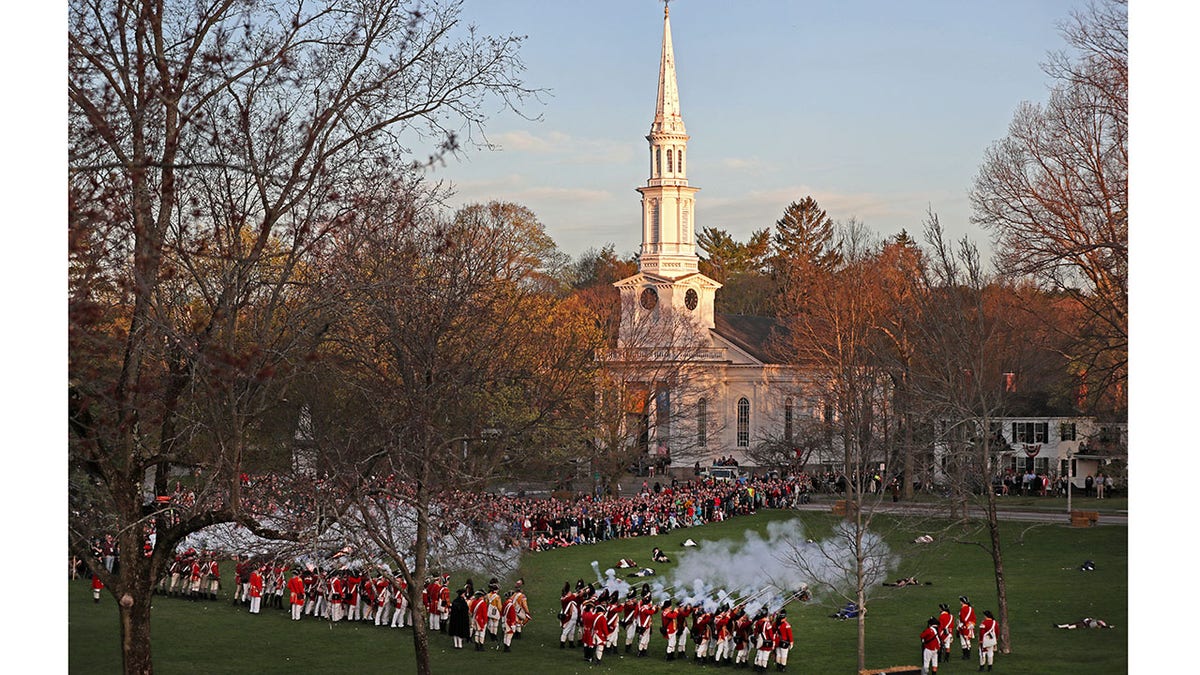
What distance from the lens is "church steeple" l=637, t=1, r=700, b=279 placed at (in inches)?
2386

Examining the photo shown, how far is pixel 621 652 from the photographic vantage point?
2067cm

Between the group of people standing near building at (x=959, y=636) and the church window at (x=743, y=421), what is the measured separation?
1578 inches

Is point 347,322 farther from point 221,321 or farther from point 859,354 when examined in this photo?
point 859,354

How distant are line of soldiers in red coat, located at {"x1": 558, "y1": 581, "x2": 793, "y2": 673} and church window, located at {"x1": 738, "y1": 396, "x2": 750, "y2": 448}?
3976 centimetres

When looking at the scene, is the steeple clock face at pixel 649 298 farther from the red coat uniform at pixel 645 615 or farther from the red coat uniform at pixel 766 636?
the red coat uniform at pixel 766 636

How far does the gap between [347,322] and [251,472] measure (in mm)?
4577

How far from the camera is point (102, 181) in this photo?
32.8 feet

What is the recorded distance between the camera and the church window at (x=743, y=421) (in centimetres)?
6053

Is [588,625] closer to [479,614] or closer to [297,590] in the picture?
[479,614]

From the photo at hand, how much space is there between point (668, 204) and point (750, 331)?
305 inches

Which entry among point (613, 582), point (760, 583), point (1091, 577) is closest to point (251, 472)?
point (613, 582)

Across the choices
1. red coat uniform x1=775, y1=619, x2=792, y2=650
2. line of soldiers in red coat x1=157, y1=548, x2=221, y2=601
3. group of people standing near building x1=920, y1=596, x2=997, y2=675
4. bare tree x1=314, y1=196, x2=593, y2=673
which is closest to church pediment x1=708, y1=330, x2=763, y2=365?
line of soldiers in red coat x1=157, y1=548, x2=221, y2=601

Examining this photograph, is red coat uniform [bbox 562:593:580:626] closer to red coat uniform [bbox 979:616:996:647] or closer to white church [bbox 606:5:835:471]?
red coat uniform [bbox 979:616:996:647]

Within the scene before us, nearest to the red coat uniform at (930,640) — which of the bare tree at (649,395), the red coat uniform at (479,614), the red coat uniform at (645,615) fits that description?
the red coat uniform at (645,615)
